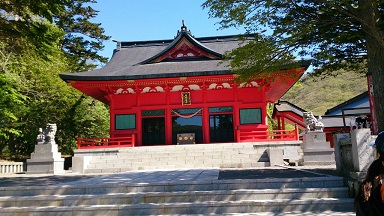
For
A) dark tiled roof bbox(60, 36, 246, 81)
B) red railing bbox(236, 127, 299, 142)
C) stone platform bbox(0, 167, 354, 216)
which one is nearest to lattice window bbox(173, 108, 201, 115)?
dark tiled roof bbox(60, 36, 246, 81)

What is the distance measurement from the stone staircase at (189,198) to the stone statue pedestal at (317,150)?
616 cm

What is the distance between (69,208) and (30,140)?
18717 millimetres

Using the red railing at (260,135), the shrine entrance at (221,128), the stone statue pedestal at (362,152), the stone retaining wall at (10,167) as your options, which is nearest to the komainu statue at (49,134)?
the stone retaining wall at (10,167)

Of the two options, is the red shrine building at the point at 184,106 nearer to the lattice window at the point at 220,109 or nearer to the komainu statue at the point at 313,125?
the lattice window at the point at 220,109

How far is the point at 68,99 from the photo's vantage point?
71.7 feet

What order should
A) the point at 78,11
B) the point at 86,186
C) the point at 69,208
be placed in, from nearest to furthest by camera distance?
the point at 69,208 < the point at 86,186 < the point at 78,11

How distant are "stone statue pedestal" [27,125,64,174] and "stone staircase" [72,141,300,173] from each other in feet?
2.48

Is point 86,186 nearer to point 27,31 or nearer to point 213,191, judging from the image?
point 213,191

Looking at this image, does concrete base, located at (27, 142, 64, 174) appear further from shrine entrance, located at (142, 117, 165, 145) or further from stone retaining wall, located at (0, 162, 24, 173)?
shrine entrance, located at (142, 117, 165, 145)

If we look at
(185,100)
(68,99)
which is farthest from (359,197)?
(68,99)

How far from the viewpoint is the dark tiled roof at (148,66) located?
16500 millimetres

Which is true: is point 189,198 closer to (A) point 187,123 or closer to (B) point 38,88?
(A) point 187,123

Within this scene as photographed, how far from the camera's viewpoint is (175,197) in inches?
249

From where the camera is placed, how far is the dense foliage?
29.5 ft
